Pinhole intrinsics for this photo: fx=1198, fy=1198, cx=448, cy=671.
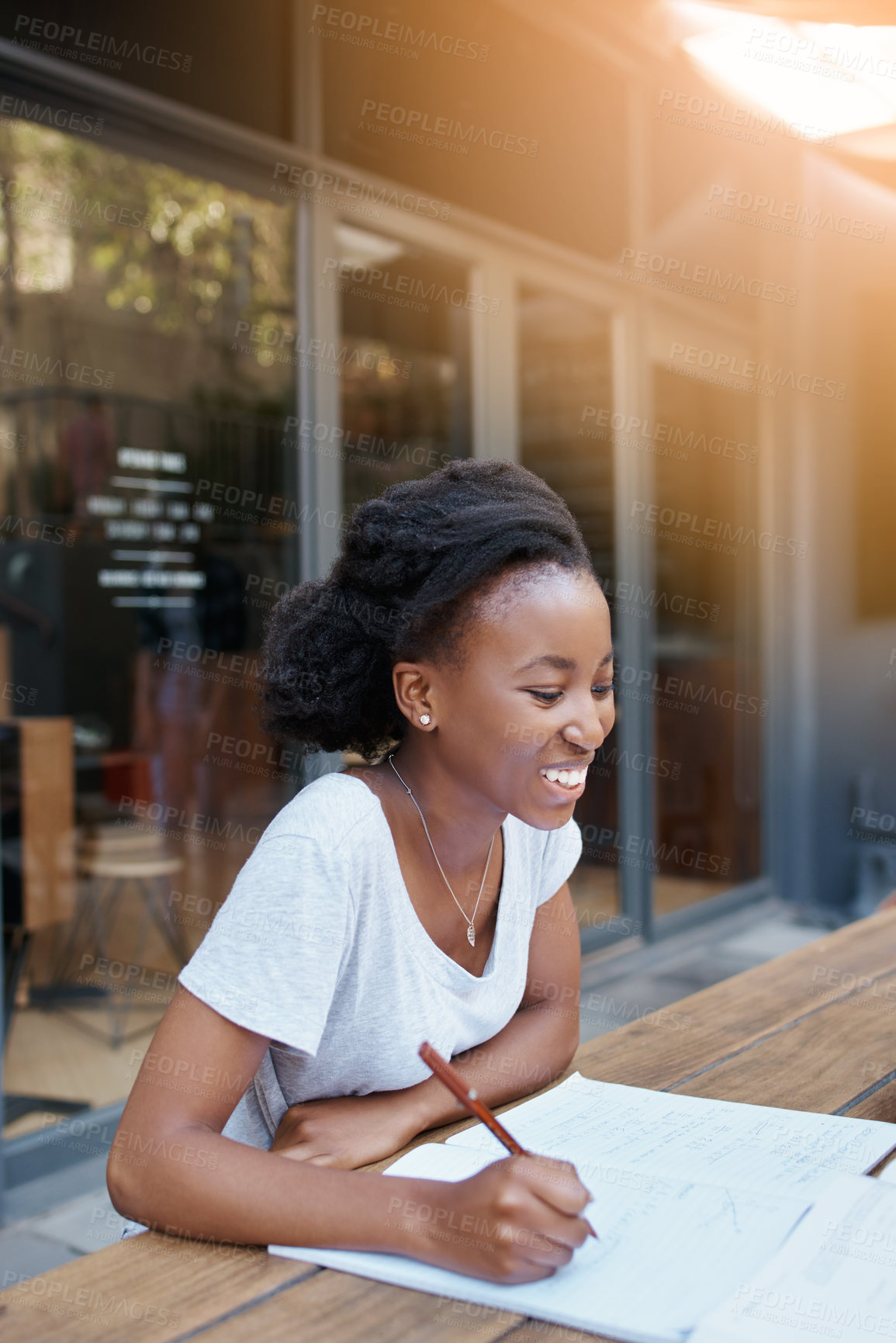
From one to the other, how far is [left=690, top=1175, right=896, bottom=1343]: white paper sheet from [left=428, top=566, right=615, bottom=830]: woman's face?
16.0 inches

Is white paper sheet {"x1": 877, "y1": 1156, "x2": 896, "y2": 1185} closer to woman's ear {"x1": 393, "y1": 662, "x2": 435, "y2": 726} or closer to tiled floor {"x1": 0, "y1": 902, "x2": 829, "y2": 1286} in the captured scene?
woman's ear {"x1": 393, "y1": 662, "x2": 435, "y2": 726}

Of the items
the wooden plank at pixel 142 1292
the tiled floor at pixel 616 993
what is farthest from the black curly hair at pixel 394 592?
the tiled floor at pixel 616 993

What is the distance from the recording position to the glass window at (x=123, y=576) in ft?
12.0

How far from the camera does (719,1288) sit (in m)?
0.74

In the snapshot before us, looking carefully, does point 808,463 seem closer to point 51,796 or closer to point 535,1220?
point 51,796

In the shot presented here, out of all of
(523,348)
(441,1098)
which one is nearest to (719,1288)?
(441,1098)

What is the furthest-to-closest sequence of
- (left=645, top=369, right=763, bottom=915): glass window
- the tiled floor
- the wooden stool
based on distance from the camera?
(left=645, top=369, right=763, bottom=915): glass window
the wooden stool
the tiled floor

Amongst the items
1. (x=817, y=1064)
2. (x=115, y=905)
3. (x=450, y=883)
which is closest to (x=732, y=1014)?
(x=817, y=1064)

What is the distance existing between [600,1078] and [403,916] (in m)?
0.27

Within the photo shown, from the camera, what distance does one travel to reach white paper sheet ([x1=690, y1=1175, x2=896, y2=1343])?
69 centimetres

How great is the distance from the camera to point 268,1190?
33.0 inches

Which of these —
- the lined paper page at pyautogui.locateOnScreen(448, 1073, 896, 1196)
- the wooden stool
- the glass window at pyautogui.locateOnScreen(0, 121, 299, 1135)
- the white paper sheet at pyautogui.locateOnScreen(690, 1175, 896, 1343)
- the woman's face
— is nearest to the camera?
the white paper sheet at pyautogui.locateOnScreen(690, 1175, 896, 1343)

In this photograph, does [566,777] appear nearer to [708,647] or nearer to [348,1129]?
[348,1129]

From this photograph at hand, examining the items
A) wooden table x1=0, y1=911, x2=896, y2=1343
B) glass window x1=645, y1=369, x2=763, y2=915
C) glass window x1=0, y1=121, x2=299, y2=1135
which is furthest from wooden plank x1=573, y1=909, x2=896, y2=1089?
glass window x1=645, y1=369, x2=763, y2=915
